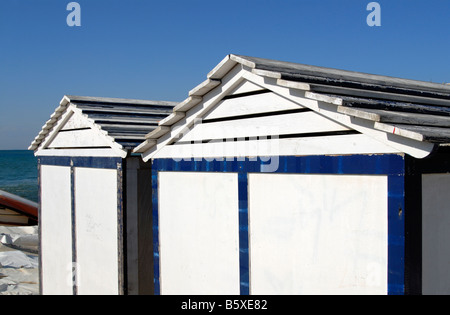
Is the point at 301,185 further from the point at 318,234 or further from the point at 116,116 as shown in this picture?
the point at 116,116

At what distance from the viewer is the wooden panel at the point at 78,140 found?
777 centimetres

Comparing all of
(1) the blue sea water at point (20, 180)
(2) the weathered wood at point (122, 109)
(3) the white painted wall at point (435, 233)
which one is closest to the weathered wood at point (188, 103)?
(3) the white painted wall at point (435, 233)

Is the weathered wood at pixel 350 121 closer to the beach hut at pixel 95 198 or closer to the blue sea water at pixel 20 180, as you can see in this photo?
the beach hut at pixel 95 198

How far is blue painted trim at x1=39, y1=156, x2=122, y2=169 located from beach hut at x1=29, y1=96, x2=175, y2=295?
0.05 ft

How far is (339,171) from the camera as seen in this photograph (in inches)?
169

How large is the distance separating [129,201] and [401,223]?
442cm

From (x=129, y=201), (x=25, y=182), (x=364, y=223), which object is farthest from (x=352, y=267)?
(x=25, y=182)

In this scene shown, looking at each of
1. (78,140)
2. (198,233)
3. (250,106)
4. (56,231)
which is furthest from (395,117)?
(56,231)

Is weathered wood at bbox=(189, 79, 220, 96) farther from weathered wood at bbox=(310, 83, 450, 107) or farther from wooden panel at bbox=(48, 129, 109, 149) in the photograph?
wooden panel at bbox=(48, 129, 109, 149)

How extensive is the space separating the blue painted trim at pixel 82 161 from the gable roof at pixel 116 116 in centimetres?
36

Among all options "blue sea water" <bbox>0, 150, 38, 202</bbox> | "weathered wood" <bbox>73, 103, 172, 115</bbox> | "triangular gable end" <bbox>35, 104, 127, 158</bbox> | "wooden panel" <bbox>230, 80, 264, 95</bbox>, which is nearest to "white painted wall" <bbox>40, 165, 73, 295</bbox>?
"triangular gable end" <bbox>35, 104, 127, 158</bbox>

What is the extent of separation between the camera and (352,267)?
4211mm

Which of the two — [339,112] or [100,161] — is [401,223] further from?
[100,161]
